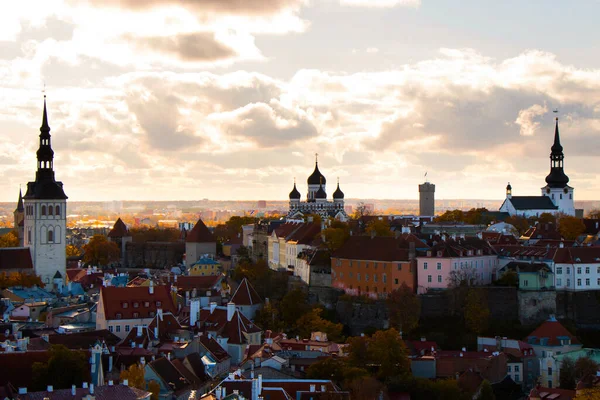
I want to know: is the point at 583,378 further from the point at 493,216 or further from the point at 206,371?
the point at 493,216

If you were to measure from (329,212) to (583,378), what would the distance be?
3031 inches

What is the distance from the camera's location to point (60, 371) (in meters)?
45.0

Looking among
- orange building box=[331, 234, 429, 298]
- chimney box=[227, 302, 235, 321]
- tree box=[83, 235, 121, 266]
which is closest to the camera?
chimney box=[227, 302, 235, 321]

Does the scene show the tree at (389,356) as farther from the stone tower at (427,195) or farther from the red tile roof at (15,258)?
the stone tower at (427,195)

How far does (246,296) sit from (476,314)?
689 inches

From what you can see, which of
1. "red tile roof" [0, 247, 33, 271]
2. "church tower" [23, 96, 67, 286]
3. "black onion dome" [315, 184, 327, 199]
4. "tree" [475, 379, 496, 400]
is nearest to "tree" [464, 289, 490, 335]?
"tree" [475, 379, 496, 400]

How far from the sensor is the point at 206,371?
53.9 metres

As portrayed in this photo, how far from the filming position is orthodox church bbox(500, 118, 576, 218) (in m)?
125

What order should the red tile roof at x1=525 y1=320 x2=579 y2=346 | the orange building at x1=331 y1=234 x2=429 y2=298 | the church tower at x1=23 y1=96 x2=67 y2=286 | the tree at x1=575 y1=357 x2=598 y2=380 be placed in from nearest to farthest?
the tree at x1=575 y1=357 x2=598 y2=380
the red tile roof at x1=525 y1=320 x2=579 y2=346
the orange building at x1=331 y1=234 x2=429 y2=298
the church tower at x1=23 y1=96 x2=67 y2=286

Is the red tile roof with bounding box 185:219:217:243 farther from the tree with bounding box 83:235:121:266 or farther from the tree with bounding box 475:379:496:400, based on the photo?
the tree with bounding box 475:379:496:400

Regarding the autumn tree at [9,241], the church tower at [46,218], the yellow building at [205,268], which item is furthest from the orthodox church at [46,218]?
the autumn tree at [9,241]

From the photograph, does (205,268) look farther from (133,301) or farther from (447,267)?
(447,267)

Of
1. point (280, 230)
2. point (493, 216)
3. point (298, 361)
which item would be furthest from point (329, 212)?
point (298, 361)

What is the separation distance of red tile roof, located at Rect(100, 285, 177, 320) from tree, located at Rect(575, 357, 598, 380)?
27.5 meters
